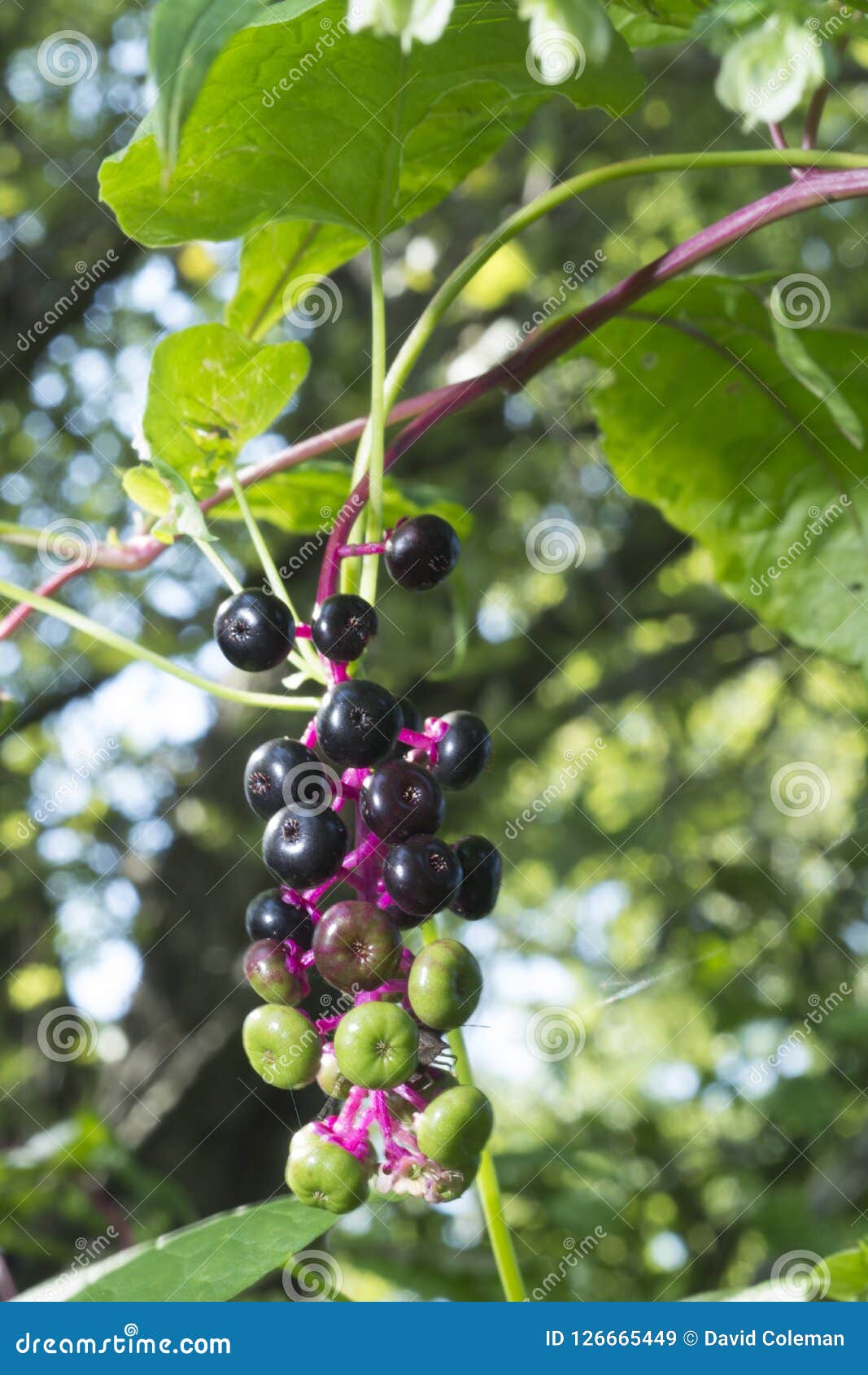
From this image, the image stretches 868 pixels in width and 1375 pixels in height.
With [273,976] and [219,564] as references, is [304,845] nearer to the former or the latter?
[273,976]

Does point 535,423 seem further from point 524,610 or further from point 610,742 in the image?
point 610,742

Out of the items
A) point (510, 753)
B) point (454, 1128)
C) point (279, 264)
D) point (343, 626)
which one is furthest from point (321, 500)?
point (510, 753)

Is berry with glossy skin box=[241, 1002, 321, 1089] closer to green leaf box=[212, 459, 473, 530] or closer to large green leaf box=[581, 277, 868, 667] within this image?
green leaf box=[212, 459, 473, 530]

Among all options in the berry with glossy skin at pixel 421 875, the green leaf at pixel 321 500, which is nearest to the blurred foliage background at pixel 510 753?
the green leaf at pixel 321 500

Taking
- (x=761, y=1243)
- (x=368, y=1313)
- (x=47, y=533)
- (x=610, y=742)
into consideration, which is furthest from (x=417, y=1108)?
(x=610, y=742)

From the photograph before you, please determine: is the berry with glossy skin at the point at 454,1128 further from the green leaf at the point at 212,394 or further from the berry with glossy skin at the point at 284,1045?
the green leaf at the point at 212,394
